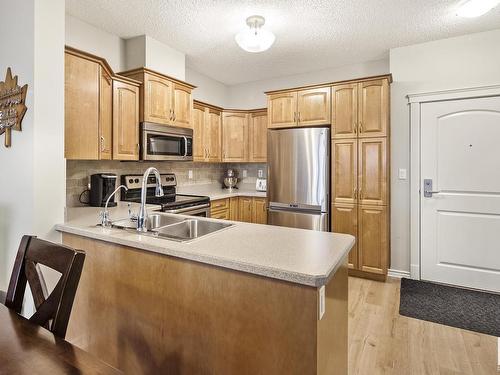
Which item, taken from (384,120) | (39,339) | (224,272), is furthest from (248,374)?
(384,120)

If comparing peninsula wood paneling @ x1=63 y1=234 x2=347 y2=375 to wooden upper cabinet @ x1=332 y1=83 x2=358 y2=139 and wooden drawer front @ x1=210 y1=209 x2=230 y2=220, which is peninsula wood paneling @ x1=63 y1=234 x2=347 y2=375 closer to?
wooden drawer front @ x1=210 y1=209 x2=230 y2=220

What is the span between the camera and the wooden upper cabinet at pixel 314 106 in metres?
3.54

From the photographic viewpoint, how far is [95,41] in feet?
9.84

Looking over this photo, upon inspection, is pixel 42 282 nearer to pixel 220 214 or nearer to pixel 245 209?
pixel 220 214

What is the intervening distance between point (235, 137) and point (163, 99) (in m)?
1.54

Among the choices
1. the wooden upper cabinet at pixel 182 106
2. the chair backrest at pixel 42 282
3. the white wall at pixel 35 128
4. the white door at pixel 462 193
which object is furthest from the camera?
the wooden upper cabinet at pixel 182 106

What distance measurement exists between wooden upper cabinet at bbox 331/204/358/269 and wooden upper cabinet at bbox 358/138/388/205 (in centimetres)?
16

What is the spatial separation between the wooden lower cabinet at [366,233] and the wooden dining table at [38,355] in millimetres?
3089

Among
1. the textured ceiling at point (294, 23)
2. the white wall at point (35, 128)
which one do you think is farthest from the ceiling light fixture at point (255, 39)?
the white wall at point (35, 128)

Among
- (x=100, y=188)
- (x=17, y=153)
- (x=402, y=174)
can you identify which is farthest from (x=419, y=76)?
(x=17, y=153)

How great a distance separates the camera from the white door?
306cm

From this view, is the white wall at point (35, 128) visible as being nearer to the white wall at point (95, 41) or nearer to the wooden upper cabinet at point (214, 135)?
the white wall at point (95, 41)

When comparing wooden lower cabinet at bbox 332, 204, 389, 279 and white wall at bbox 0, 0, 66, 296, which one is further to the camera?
wooden lower cabinet at bbox 332, 204, 389, 279

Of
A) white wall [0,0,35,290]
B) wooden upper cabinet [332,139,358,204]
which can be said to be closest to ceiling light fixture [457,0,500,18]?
wooden upper cabinet [332,139,358,204]
